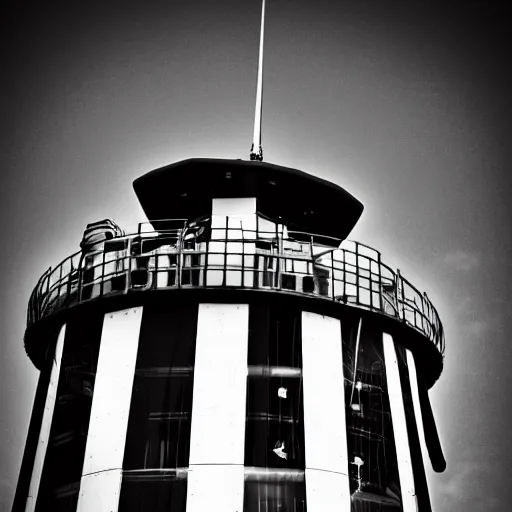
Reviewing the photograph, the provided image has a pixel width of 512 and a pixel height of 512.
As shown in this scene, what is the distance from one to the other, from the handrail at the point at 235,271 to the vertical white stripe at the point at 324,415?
0.84 meters

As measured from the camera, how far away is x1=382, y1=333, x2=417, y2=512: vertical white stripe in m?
17.7

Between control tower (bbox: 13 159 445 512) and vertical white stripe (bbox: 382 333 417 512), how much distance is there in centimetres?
5

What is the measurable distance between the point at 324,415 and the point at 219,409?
7.33 feet

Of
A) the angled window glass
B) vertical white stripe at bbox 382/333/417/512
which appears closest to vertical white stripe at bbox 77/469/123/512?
the angled window glass

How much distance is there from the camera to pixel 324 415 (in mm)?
16531

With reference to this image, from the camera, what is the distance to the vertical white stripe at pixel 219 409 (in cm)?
1519

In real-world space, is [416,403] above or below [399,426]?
above

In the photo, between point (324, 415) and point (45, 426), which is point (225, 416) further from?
point (45, 426)

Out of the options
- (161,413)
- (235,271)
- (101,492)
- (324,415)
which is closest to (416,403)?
(324,415)

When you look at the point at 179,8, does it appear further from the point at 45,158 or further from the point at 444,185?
the point at 444,185

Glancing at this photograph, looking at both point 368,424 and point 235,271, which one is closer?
point 235,271

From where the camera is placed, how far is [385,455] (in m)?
17.5

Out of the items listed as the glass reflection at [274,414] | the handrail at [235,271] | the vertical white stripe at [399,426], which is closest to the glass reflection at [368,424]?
the vertical white stripe at [399,426]

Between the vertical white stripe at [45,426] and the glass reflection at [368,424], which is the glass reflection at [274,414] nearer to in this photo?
the glass reflection at [368,424]
